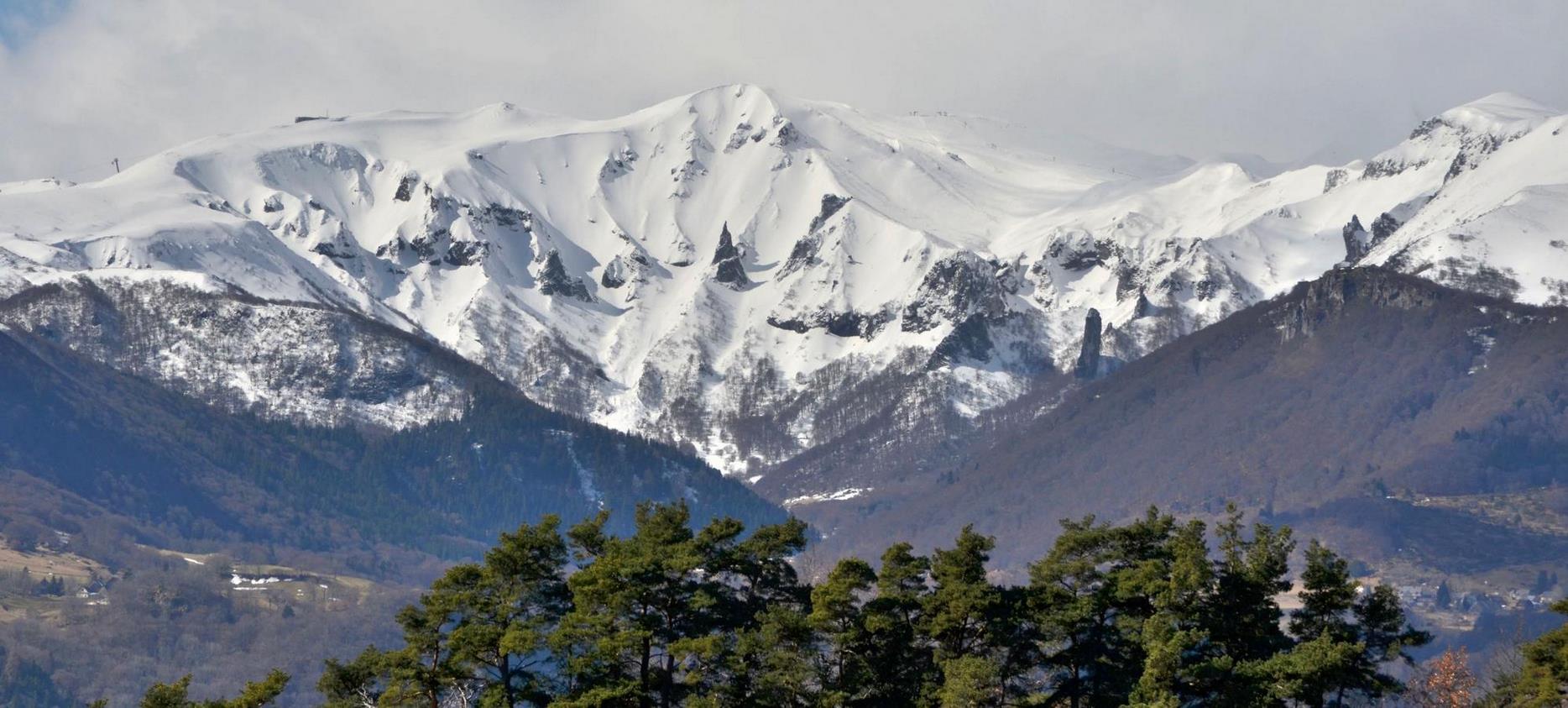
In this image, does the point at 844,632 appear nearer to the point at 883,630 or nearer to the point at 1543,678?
the point at 883,630

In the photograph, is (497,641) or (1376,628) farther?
(1376,628)

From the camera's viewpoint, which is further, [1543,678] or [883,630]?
[883,630]

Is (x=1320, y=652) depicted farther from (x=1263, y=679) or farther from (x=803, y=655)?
(x=803, y=655)

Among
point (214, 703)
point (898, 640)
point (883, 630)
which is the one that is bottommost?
point (214, 703)

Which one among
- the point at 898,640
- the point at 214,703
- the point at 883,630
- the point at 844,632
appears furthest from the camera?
the point at 898,640

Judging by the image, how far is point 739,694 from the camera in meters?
109

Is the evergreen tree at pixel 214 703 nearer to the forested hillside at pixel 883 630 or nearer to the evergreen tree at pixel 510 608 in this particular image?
the forested hillside at pixel 883 630

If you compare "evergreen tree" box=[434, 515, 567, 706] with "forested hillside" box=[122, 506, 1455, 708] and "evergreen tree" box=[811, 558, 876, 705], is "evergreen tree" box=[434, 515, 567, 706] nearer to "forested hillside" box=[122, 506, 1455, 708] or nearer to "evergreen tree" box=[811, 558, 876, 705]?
"forested hillside" box=[122, 506, 1455, 708]

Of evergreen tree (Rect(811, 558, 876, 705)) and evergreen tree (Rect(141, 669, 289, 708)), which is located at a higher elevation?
evergreen tree (Rect(811, 558, 876, 705))

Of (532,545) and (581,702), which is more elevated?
(532,545)

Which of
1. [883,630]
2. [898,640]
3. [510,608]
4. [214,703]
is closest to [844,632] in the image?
[883,630]

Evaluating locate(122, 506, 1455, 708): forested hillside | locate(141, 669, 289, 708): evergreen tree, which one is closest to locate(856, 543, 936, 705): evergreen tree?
locate(122, 506, 1455, 708): forested hillside

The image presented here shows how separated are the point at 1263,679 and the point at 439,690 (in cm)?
4227

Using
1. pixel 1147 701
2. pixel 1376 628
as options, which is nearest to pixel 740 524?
pixel 1147 701
